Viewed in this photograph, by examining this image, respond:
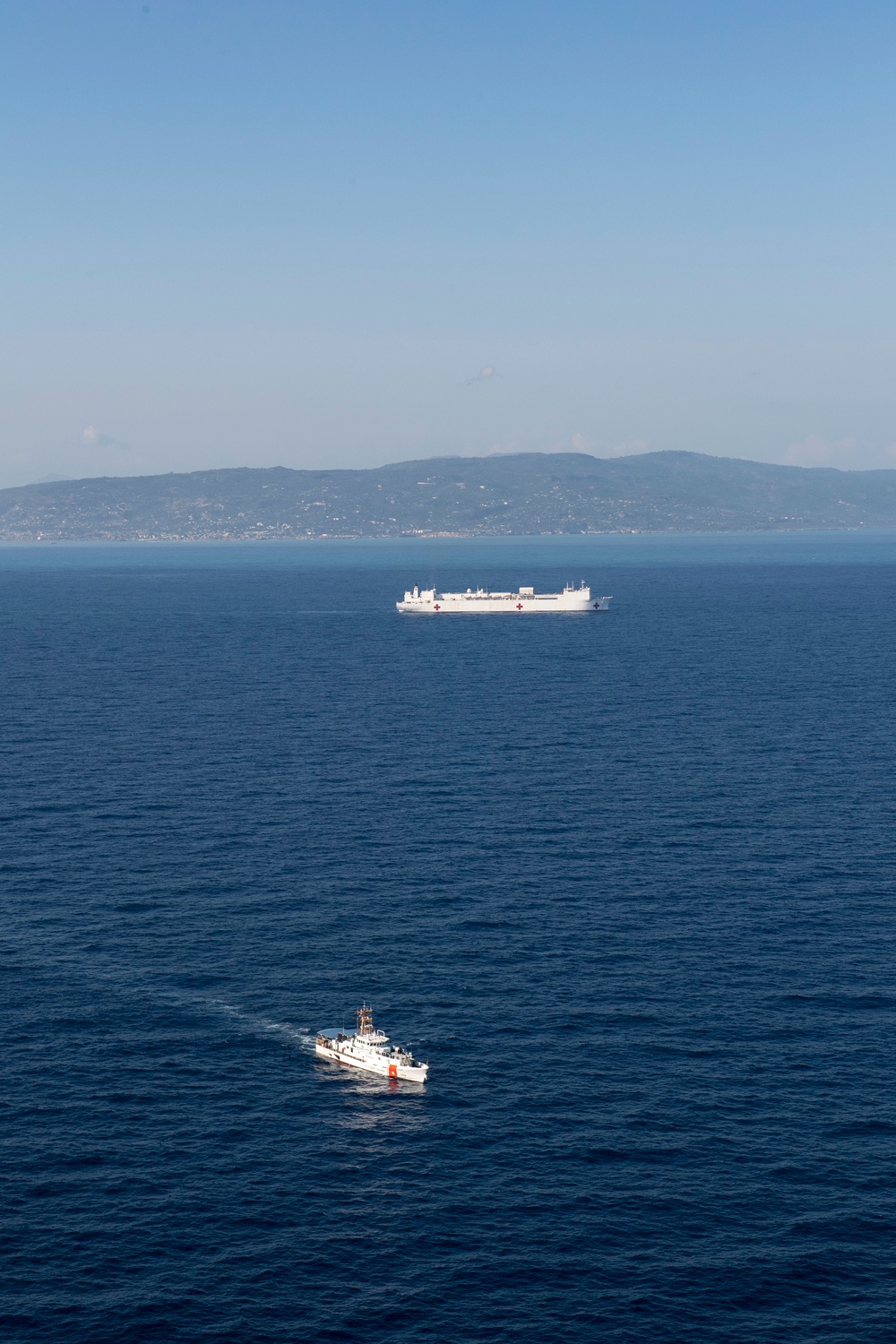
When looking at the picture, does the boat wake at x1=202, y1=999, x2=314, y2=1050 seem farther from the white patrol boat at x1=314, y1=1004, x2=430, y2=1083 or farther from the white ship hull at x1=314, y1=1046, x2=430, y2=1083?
the white ship hull at x1=314, y1=1046, x2=430, y2=1083

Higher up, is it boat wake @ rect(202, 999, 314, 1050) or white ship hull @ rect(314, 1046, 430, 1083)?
boat wake @ rect(202, 999, 314, 1050)

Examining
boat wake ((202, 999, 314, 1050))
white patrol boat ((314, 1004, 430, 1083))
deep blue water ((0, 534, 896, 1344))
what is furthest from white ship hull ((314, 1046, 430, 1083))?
boat wake ((202, 999, 314, 1050))

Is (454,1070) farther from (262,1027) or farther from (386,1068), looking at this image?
(262,1027)

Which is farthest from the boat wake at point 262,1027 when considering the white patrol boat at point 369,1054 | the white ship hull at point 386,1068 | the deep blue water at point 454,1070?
the white ship hull at point 386,1068

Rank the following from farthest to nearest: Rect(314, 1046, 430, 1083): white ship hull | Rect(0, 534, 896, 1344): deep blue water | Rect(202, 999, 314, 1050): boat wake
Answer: Rect(202, 999, 314, 1050): boat wake → Rect(314, 1046, 430, 1083): white ship hull → Rect(0, 534, 896, 1344): deep blue water

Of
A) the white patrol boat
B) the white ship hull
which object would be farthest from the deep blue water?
the white patrol boat

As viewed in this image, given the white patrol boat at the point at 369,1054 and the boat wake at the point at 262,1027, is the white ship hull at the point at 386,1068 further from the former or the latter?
the boat wake at the point at 262,1027

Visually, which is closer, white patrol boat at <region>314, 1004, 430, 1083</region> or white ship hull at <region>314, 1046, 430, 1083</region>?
white ship hull at <region>314, 1046, 430, 1083</region>

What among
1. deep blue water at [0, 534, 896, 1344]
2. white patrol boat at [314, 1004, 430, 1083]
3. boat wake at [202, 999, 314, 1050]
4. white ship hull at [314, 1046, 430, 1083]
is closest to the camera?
deep blue water at [0, 534, 896, 1344]
